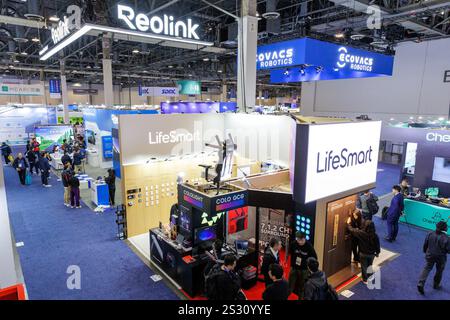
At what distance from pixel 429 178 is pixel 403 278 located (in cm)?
462

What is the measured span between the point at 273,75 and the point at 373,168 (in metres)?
3.53

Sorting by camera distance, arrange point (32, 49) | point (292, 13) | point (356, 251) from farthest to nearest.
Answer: point (32, 49), point (292, 13), point (356, 251)

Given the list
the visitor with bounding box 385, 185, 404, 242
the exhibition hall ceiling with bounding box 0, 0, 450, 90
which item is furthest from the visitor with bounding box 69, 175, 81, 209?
the visitor with bounding box 385, 185, 404, 242

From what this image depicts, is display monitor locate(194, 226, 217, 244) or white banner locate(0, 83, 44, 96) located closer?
display monitor locate(194, 226, 217, 244)

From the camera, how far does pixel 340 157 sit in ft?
14.6

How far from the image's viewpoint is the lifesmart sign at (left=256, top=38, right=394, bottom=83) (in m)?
4.98

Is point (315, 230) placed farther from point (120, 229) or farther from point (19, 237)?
point (19, 237)

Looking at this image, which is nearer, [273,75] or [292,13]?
[273,75]

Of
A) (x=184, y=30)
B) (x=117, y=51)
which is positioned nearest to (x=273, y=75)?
(x=184, y=30)

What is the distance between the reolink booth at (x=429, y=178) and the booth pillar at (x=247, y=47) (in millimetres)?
5131

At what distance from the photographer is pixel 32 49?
16.5 m

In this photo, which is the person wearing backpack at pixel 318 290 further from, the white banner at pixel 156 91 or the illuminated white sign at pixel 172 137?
the white banner at pixel 156 91

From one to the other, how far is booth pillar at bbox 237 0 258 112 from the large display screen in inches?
106

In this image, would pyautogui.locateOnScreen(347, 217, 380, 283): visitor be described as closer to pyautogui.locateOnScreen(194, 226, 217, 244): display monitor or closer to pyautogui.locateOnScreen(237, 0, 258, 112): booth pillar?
pyautogui.locateOnScreen(194, 226, 217, 244): display monitor
